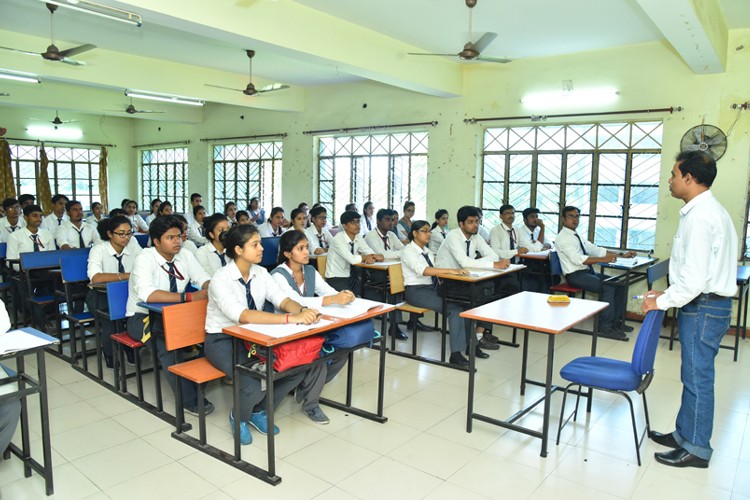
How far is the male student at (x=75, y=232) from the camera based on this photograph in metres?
6.54

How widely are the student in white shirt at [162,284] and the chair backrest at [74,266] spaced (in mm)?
962

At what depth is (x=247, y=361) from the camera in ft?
10.2

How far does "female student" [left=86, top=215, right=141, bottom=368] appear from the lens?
13.9ft

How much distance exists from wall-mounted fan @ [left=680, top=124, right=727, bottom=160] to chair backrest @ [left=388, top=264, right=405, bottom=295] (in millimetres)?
3731

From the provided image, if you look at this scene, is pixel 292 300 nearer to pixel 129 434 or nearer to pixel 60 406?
pixel 129 434

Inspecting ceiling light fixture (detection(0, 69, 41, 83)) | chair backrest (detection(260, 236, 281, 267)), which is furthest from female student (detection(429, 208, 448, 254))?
ceiling light fixture (detection(0, 69, 41, 83))

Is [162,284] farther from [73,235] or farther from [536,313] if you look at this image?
[73,235]

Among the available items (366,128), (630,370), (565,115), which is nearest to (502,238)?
(565,115)

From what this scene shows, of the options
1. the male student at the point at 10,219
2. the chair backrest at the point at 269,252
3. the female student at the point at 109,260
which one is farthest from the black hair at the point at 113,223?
the male student at the point at 10,219

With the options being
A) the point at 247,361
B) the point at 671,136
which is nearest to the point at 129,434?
the point at 247,361

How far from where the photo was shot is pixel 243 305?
125 inches

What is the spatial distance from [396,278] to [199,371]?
6.66ft

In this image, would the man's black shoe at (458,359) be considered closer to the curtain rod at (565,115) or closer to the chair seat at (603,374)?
the chair seat at (603,374)

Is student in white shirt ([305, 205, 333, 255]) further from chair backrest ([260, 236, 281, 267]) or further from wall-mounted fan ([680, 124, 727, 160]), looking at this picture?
wall-mounted fan ([680, 124, 727, 160])
